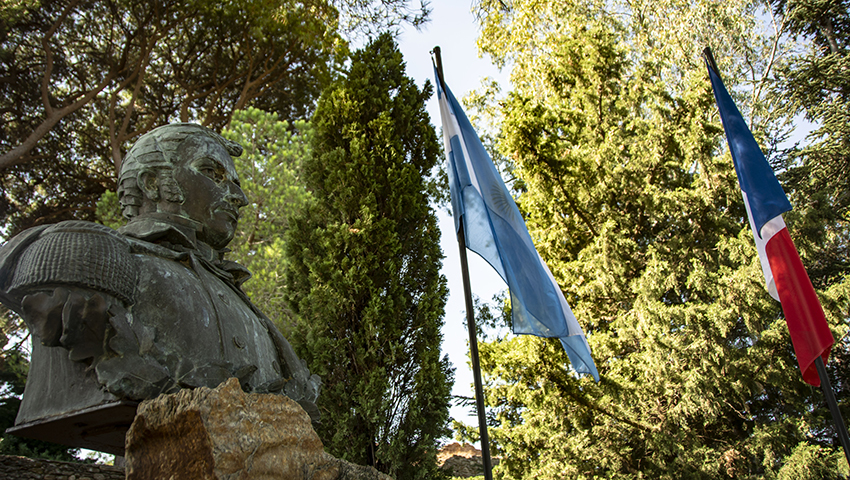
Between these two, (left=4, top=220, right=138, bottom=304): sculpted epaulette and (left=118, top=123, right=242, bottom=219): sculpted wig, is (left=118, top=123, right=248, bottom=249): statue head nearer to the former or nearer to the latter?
(left=118, top=123, right=242, bottom=219): sculpted wig

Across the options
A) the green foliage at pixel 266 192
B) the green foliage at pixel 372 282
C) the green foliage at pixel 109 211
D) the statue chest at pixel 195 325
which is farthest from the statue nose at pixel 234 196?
the green foliage at pixel 109 211

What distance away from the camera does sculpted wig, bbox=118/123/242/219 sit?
2697 mm

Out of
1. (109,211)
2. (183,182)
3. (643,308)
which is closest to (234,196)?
(183,182)

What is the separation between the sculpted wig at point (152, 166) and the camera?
2697 millimetres

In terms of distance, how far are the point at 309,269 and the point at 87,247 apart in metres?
3.96

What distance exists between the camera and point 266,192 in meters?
9.26

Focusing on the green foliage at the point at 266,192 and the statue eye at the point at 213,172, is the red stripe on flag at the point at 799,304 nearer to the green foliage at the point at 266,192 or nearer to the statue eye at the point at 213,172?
the statue eye at the point at 213,172

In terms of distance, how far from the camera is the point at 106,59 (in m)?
11.2

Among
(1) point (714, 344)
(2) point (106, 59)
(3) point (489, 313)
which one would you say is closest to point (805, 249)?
(1) point (714, 344)

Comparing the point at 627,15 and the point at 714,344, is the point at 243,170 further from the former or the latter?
the point at 627,15

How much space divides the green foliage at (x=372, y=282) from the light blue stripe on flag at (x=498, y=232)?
1.88 meters

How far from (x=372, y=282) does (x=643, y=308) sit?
12.6ft

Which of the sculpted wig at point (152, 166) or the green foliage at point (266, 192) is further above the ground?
the green foliage at point (266, 192)

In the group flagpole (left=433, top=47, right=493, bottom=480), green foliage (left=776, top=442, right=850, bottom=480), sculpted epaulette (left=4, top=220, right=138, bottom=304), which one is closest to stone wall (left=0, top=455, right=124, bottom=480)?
sculpted epaulette (left=4, top=220, right=138, bottom=304)
